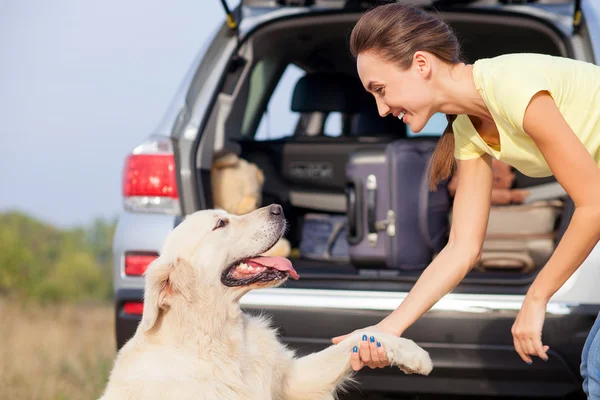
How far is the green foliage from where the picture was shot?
11.7 meters

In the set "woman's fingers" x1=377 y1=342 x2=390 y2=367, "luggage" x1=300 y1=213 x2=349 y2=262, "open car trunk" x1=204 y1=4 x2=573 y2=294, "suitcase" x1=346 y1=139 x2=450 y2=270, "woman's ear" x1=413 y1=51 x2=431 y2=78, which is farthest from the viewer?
"luggage" x1=300 y1=213 x2=349 y2=262

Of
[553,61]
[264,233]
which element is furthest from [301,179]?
[553,61]

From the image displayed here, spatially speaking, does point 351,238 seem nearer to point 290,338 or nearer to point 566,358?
point 290,338

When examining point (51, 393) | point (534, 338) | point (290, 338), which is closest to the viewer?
point (534, 338)

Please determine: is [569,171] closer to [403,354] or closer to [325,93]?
[403,354]

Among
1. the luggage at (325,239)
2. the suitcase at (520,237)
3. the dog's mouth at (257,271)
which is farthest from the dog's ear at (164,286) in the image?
the luggage at (325,239)

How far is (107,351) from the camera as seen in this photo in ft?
23.5

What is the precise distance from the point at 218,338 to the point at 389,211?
137 centimetres

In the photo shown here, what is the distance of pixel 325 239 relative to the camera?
4.91 meters

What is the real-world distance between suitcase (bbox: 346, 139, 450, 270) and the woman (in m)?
1.08

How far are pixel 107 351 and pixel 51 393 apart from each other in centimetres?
204

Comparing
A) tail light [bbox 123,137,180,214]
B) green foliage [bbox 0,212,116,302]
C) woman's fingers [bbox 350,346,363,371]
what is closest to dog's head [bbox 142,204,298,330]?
woman's fingers [bbox 350,346,363,371]

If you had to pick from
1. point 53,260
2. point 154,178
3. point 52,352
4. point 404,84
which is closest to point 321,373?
point 404,84

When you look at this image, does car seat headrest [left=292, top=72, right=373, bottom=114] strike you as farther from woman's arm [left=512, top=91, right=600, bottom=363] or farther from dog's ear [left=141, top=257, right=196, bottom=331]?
woman's arm [left=512, top=91, right=600, bottom=363]
